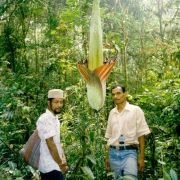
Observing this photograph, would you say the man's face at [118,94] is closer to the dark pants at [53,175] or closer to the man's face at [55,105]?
the man's face at [55,105]

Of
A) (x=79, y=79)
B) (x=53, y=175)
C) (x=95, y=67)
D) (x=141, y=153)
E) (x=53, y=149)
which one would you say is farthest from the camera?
(x=79, y=79)

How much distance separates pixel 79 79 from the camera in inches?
237

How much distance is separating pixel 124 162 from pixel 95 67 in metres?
1.30

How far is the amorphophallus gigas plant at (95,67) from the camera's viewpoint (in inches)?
97.1

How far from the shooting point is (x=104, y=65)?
103 inches

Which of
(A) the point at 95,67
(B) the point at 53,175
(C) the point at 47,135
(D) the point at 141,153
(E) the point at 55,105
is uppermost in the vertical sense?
(A) the point at 95,67

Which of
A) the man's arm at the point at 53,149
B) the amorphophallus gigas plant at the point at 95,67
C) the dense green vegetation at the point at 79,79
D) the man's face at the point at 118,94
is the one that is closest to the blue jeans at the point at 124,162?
the dense green vegetation at the point at 79,79

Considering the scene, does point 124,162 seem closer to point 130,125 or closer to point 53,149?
point 130,125

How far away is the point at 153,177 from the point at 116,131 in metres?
0.95

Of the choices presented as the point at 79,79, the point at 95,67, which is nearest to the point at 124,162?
the point at 95,67

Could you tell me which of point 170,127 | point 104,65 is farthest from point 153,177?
point 104,65

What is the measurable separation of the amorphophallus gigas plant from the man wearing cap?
70 cm

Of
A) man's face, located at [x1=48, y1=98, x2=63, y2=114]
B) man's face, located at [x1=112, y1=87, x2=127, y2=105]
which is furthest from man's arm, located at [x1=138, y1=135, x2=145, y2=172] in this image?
man's face, located at [x1=48, y1=98, x2=63, y2=114]

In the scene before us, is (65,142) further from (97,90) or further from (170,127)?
(97,90)
